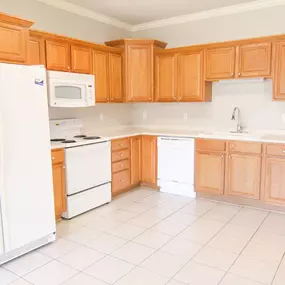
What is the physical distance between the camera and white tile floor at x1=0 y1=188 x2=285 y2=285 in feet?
7.69

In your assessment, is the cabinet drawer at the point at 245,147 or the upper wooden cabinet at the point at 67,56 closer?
the upper wooden cabinet at the point at 67,56

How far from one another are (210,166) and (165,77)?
1.56 m

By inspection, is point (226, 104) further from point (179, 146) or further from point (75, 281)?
point (75, 281)

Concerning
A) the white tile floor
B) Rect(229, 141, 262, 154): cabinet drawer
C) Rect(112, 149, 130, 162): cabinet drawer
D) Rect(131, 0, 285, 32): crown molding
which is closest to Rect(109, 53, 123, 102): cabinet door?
Rect(112, 149, 130, 162): cabinet drawer

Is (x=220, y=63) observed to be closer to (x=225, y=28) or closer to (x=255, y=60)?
(x=255, y=60)

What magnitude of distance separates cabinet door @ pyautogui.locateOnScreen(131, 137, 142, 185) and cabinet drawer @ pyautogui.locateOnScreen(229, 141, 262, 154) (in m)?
1.44

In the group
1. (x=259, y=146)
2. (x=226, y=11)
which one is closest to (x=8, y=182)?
(x=259, y=146)

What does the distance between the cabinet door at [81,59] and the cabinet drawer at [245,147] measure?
2167mm

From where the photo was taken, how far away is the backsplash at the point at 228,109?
13.6 ft

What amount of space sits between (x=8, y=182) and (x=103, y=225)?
4.11 ft

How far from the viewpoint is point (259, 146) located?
12.2 feet

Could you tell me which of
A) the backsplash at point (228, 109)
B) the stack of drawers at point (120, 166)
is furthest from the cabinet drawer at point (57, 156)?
the backsplash at point (228, 109)

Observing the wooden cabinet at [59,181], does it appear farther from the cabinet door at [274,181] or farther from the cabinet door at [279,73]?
the cabinet door at [279,73]

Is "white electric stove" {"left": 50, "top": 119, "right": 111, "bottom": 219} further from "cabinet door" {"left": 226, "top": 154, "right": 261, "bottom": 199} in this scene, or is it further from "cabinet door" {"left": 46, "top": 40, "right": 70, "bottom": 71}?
"cabinet door" {"left": 226, "top": 154, "right": 261, "bottom": 199}
